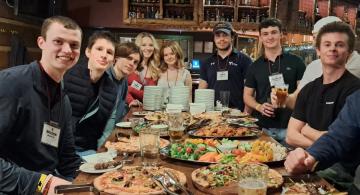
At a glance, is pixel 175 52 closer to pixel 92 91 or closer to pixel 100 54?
pixel 100 54

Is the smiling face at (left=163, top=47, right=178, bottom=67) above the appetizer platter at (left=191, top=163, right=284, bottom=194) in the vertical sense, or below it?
above

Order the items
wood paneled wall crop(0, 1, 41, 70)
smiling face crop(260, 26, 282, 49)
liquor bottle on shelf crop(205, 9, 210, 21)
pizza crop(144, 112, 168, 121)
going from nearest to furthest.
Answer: pizza crop(144, 112, 168, 121)
smiling face crop(260, 26, 282, 49)
wood paneled wall crop(0, 1, 41, 70)
liquor bottle on shelf crop(205, 9, 210, 21)

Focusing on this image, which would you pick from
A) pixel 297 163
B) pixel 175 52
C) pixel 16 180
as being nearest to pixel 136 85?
pixel 175 52

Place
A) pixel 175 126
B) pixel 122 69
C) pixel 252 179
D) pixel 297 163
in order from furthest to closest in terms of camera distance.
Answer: pixel 122 69 → pixel 175 126 → pixel 297 163 → pixel 252 179

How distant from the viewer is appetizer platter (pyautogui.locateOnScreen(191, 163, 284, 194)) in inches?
63.1

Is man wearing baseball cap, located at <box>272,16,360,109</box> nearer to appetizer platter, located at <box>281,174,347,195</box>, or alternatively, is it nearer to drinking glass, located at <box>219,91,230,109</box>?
drinking glass, located at <box>219,91,230,109</box>

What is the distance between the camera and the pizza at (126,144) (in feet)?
7.38

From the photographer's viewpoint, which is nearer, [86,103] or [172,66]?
[86,103]

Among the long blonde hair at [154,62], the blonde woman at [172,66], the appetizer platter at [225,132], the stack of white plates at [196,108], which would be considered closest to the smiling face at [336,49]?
the appetizer platter at [225,132]

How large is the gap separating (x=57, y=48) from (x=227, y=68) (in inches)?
118

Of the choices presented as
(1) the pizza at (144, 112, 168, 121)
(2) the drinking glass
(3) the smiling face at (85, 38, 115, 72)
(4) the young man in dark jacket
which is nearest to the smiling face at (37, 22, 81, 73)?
(4) the young man in dark jacket

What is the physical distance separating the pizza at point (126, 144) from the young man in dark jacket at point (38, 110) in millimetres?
377

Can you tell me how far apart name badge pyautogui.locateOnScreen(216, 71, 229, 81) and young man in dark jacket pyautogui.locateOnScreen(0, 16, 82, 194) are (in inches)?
109

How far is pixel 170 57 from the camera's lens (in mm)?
5164
